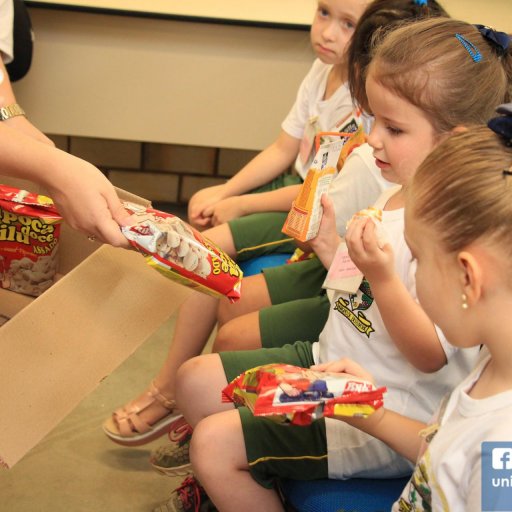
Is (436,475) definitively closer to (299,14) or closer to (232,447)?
(232,447)

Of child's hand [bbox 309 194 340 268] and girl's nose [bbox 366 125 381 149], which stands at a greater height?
→ girl's nose [bbox 366 125 381 149]

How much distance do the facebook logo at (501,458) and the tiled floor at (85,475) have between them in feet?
3.60

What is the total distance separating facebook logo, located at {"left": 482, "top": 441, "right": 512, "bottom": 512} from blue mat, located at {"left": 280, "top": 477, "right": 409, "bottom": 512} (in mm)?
330

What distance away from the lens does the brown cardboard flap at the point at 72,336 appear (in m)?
1.18

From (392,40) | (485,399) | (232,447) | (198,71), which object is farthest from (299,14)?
(485,399)

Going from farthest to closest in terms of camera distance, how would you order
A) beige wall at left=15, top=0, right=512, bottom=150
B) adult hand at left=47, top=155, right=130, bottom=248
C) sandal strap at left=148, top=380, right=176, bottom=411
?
beige wall at left=15, top=0, right=512, bottom=150
sandal strap at left=148, top=380, right=176, bottom=411
adult hand at left=47, top=155, right=130, bottom=248

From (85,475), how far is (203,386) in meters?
0.59

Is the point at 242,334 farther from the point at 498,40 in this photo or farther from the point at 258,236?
the point at 498,40

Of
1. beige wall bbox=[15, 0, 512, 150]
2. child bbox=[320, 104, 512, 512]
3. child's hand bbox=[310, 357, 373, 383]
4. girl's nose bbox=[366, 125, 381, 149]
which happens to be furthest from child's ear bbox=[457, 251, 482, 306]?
beige wall bbox=[15, 0, 512, 150]

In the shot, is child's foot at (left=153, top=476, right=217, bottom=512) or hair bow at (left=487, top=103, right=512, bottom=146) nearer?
hair bow at (left=487, top=103, right=512, bottom=146)

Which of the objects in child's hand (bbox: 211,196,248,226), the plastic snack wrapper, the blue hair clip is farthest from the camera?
child's hand (bbox: 211,196,248,226)

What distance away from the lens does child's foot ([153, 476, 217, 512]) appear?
66.2 inches

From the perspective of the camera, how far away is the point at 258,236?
77.7 inches

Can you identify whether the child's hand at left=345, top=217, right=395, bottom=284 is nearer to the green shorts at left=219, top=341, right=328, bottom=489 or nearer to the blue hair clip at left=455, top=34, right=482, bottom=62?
the green shorts at left=219, top=341, right=328, bottom=489
